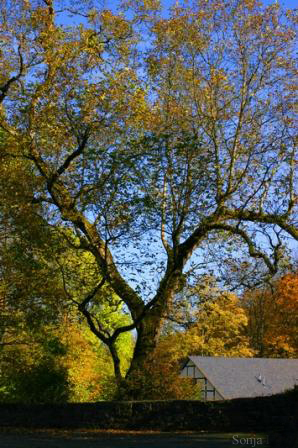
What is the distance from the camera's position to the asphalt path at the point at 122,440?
13.6 m

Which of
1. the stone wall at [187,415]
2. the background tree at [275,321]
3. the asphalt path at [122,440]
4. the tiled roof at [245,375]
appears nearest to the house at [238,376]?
the tiled roof at [245,375]

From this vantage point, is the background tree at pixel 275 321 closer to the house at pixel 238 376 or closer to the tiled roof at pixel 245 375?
the tiled roof at pixel 245 375

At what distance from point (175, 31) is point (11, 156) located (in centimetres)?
758

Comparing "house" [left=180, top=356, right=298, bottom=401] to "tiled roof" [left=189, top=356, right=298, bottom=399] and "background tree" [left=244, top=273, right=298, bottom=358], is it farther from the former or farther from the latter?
"background tree" [left=244, top=273, right=298, bottom=358]

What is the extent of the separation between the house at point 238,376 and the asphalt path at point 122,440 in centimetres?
2260

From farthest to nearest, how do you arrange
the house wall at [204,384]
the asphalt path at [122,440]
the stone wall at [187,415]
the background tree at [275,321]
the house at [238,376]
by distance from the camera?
the background tree at [275,321] < the house wall at [204,384] < the house at [238,376] < the stone wall at [187,415] < the asphalt path at [122,440]

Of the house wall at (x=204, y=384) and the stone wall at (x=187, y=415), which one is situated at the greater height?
the house wall at (x=204, y=384)

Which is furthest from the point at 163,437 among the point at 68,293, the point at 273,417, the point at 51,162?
the point at 51,162

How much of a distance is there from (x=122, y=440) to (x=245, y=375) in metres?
26.4

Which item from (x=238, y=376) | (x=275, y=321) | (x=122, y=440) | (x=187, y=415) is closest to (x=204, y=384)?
(x=238, y=376)

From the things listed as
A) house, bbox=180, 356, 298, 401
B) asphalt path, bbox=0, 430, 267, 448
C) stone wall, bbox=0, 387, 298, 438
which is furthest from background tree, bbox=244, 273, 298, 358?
asphalt path, bbox=0, 430, 267, 448

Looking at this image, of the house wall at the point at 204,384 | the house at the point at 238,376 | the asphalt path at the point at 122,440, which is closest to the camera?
the asphalt path at the point at 122,440

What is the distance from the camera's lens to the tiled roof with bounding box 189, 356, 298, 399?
3950cm

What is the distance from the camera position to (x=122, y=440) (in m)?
15.5
